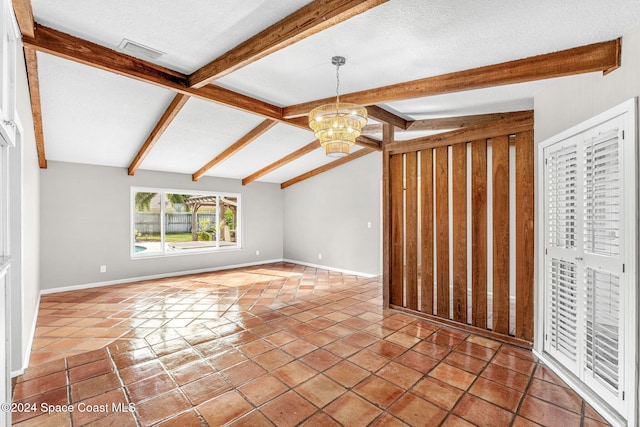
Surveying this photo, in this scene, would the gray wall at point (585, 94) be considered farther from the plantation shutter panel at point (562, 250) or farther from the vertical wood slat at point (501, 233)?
the vertical wood slat at point (501, 233)

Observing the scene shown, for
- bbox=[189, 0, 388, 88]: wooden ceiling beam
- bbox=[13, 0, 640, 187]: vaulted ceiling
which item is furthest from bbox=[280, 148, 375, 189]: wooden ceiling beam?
bbox=[189, 0, 388, 88]: wooden ceiling beam

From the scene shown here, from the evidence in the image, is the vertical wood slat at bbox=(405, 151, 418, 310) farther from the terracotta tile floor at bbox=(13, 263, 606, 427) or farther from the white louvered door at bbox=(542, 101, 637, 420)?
the white louvered door at bbox=(542, 101, 637, 420)

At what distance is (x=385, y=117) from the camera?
403 centimetres

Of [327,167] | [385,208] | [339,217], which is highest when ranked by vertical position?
[327,167]

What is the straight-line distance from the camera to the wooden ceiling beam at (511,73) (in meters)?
2.04

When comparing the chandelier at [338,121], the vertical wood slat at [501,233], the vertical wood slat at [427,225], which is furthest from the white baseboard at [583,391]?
the chandelier at [338,121]

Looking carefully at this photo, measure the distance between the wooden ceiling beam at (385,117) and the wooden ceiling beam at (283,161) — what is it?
5.91 feet

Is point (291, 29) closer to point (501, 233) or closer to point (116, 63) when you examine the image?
point (116, 63)

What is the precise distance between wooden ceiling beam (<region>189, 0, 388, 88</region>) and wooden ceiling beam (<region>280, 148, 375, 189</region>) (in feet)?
13.5

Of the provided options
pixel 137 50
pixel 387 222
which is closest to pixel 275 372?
pixel 387 222

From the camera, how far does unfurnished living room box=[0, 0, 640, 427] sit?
196 centimetres

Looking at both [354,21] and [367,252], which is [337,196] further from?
[354,21]

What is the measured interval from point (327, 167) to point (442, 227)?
13.3 feet

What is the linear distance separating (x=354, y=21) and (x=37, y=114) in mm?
3880
